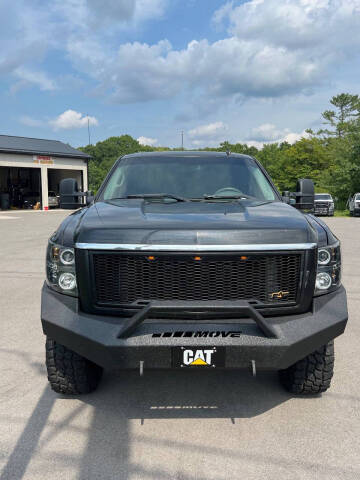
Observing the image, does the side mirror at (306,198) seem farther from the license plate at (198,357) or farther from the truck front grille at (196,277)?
the license plate at (198,357)

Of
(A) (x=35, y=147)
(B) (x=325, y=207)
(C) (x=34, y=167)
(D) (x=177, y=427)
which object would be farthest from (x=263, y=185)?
(A) (x=35, y=147)

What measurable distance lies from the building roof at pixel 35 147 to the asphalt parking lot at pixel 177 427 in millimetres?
35181

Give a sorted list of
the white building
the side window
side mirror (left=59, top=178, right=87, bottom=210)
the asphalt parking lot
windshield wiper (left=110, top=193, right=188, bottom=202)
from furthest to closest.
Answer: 1. the white building
2. side mirror (left=59, top=178, right=87, bottom=210)
3. the side window
4. windshield wiper (left=110, top=193, right=188, bottom=202)
5. the asphalt parking lot

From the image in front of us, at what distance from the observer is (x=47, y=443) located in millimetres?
2895

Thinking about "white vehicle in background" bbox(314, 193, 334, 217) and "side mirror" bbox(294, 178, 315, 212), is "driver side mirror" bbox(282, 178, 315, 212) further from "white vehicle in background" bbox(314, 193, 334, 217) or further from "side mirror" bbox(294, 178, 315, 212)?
"white vehicle in background" bbox(314, 193, 334, 217)

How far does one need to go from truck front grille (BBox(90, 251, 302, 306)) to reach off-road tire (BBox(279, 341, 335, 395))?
0.66 metres

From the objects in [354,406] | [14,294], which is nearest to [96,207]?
[354,406]

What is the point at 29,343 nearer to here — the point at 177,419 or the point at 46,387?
the point at 46,387

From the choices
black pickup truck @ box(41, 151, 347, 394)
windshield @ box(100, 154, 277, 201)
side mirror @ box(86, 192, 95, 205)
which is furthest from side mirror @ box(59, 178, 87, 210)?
black pickup truck @ box(41, 151, 347, 394)

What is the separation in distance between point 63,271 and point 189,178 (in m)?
1.87

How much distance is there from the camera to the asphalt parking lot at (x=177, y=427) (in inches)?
104

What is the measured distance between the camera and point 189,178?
4562mm

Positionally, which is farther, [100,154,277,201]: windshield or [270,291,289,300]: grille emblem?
[100,154,277,201]: windshield

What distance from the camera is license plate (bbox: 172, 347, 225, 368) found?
2.79m
